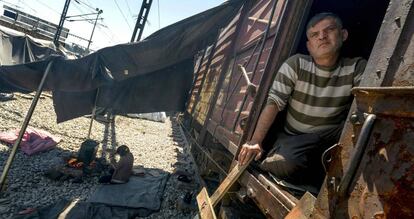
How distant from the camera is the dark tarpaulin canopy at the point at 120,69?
5.65 meters

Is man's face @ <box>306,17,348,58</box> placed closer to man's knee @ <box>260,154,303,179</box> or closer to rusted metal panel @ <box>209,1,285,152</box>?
rusted metal panel @ <box>209,1,285,152</box>

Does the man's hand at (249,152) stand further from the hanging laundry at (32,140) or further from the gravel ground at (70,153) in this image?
the hanging laundry at (32,140)

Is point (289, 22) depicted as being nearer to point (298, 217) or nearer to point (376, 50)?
point (376, 50)

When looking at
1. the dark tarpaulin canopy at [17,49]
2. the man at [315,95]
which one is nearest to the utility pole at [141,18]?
the dark tarpaulin canopy at [17,49]

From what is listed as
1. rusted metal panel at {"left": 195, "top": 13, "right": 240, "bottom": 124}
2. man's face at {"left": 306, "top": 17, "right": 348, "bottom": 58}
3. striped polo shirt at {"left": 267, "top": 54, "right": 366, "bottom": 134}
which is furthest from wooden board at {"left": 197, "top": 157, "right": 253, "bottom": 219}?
rusted metal panel at {"left": 195, "top": 13, "right": 240, "bottom": 124}

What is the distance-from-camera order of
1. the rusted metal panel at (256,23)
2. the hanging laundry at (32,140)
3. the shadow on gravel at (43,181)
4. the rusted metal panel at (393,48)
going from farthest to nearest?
the hanging laundry at (32,140) → the shadow on gravel at (43,181) → the rusted metal panel at (256,23) → the rusted metal panel at (393,48)

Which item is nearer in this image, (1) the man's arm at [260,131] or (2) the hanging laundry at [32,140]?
(1) the man's arm at [260,131]

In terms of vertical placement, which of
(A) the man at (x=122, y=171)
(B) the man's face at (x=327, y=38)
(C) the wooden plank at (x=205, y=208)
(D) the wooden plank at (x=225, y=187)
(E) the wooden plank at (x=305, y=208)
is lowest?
(A) the man at (x=122, y=171)

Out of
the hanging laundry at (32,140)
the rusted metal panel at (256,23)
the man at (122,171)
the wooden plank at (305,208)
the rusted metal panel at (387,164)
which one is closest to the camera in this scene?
the rusted metal panel at (387,164)

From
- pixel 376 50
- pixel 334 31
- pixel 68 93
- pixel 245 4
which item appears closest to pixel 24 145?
pixel 68 93

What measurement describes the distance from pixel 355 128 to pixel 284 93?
49.7 inches

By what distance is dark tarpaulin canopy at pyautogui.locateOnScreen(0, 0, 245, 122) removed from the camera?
5648 mm

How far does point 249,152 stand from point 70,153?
6.75 meters

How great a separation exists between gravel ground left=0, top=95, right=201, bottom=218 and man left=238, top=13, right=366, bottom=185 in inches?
133
